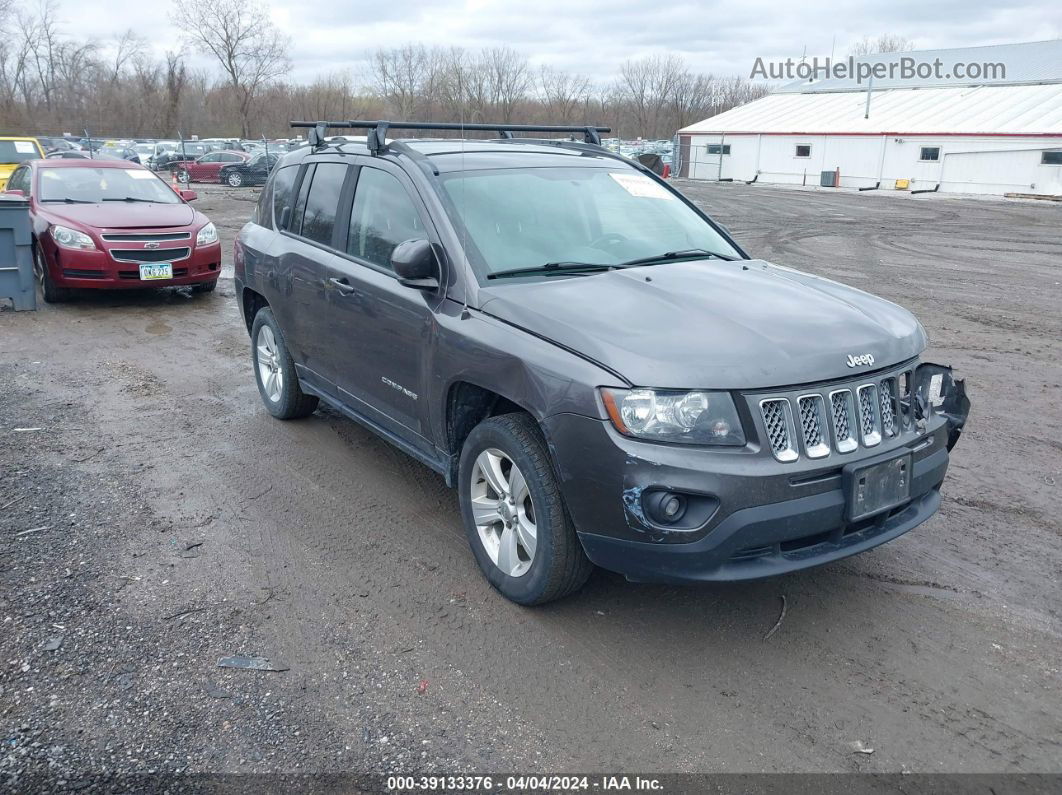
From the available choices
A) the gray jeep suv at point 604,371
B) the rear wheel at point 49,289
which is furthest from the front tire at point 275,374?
the rear wheel at point 49,289

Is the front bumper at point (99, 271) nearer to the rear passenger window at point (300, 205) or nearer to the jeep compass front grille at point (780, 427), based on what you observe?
the rear passenger window at point (300, 205)

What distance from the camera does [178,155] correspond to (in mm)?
39906

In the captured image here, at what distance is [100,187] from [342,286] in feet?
26.5

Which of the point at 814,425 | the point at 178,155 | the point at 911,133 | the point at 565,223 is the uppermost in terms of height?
the point at 911,133

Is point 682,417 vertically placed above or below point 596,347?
below

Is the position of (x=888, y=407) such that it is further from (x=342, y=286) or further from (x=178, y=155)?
(x=178, y=155)

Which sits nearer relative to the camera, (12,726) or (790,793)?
(790,793)

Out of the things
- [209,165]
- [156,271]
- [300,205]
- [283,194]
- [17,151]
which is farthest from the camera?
[209,165]

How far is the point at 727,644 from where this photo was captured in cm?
346

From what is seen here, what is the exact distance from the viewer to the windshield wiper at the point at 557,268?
3.91 metres

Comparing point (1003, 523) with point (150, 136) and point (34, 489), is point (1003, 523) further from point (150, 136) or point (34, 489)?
point (150, 136)

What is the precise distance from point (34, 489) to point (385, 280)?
2.50 meters

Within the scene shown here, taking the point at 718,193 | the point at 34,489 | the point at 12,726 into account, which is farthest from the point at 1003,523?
the point at 718,193

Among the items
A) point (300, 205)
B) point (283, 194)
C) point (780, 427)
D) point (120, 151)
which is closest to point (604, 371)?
point (780, 427)
